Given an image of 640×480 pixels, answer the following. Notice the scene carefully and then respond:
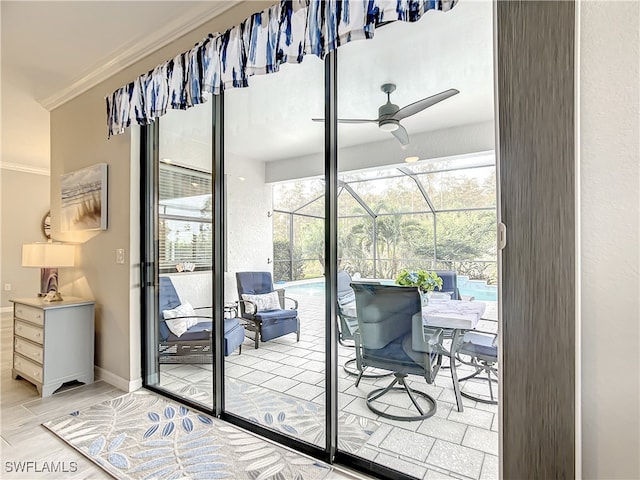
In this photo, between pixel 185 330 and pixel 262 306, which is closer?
pixel 262 306

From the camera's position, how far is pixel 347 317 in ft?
6.73

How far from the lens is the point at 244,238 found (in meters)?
2.50

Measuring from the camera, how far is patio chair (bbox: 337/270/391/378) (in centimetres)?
202

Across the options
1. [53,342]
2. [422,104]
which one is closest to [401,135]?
[422,104]

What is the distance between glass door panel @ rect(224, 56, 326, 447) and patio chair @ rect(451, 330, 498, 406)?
0.75 metres

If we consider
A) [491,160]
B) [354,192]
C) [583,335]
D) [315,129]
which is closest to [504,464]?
[583,335]

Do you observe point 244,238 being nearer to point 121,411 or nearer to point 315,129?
point 315,129

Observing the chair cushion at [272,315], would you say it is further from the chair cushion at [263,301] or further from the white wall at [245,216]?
the white wall at [245,216]

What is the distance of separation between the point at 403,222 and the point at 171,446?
1.87 m

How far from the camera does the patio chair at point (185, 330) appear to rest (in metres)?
2.53

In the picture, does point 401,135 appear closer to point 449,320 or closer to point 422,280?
point 422,280

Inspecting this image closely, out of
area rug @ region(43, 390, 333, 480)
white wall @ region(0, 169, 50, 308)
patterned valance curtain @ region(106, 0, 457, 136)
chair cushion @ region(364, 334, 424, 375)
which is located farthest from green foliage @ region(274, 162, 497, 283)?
white wall @ region(0, 169, 50, 308)

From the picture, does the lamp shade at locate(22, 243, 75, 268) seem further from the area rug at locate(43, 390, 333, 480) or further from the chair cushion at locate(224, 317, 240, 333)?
the chair cushion at locate(224, 317, 240, 333)

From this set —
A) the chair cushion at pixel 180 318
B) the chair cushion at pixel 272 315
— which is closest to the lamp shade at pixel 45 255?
the chair cushion at pixel 180 318
